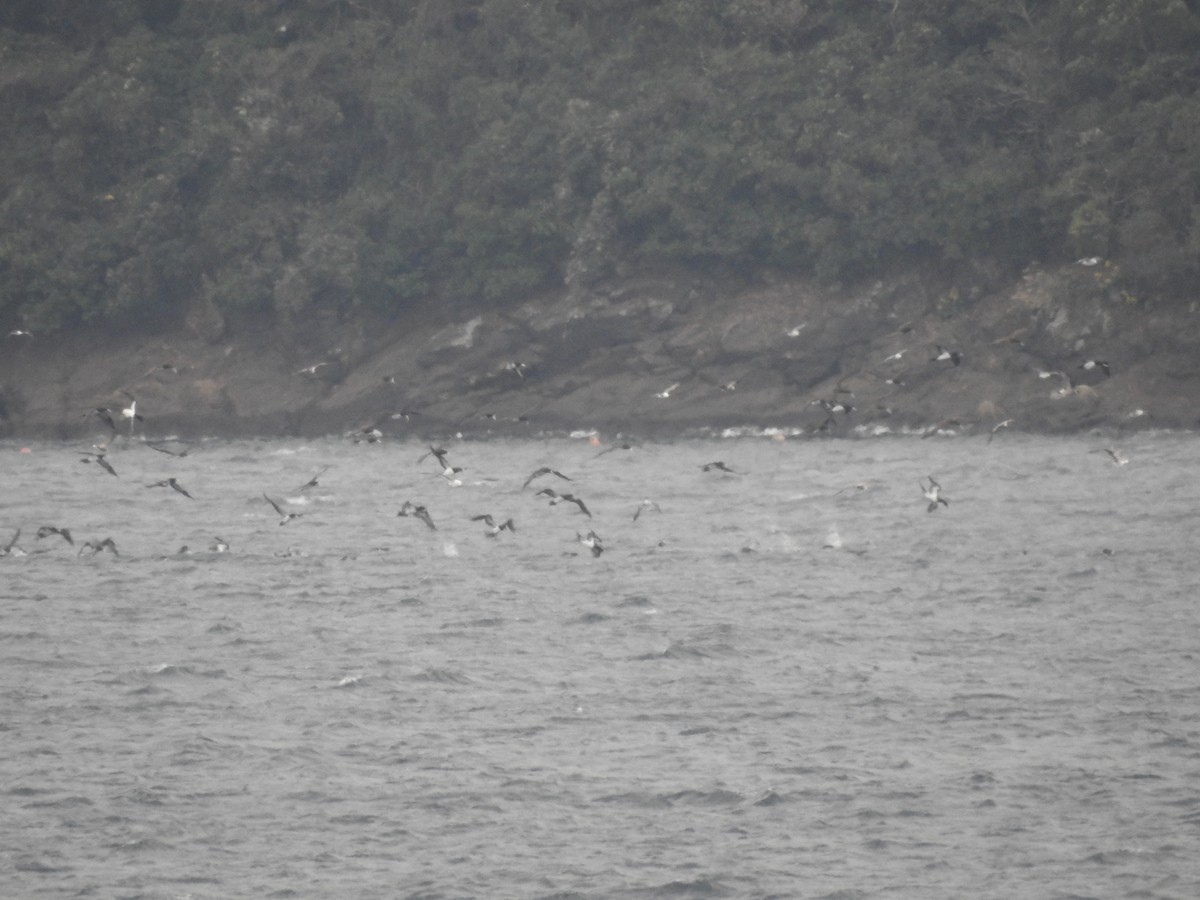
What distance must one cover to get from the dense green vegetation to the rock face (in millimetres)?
1599

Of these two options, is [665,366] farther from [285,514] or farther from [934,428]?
[285,514]

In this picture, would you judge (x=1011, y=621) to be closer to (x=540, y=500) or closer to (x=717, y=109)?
(x=540, y=500)

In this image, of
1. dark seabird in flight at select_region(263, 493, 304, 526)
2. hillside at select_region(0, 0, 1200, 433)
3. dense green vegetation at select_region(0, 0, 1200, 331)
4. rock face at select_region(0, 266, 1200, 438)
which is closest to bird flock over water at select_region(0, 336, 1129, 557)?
dark seabird in flight at select_region(263, 493, 304, 526)

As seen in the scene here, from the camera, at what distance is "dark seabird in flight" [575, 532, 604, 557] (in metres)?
36.0

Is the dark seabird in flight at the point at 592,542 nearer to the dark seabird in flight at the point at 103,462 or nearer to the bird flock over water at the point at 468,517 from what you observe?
the bird flock over water at the point at 468,517

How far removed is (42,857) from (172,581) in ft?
54.9

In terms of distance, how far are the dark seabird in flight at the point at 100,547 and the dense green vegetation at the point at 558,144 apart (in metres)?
33.7

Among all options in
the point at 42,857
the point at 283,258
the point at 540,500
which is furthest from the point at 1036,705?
the point at 283,258

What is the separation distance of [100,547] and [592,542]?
10432 mm

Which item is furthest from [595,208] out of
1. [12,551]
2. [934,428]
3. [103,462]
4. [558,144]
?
[103,462]

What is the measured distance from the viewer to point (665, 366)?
67.8 metres

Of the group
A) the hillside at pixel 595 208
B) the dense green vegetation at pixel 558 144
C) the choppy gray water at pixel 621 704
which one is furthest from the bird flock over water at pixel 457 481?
the dense green vegetation at pixel 558 144

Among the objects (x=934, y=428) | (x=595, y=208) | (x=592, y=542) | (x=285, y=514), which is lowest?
(x=592, y=542)

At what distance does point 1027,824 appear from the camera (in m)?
19.2
